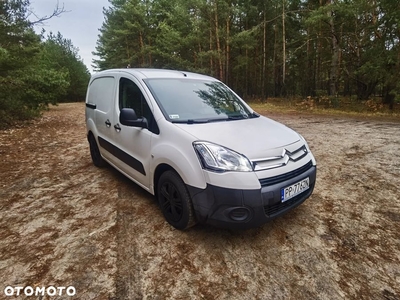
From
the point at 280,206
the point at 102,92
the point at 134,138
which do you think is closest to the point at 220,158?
the point at 280,206

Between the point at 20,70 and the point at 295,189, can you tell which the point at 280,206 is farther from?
the point at 20,70

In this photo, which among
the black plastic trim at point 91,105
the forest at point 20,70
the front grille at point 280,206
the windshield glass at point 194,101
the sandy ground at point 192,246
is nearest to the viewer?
the sandy ground at point 192,246

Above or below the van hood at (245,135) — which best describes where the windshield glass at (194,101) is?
above

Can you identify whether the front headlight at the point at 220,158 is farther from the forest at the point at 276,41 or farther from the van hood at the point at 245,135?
the forest at the point at 276,41

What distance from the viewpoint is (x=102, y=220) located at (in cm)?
271

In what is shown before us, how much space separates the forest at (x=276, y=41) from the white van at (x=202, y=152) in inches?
452

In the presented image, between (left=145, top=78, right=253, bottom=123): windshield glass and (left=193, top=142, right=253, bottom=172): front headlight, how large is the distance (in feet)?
1.84

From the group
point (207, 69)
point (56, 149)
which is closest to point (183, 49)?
point (207, 69)

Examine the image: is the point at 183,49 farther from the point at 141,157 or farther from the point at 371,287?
A: the point at 371,287

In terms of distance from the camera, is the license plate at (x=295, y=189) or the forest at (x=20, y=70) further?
the forest at (x=20, y=70)

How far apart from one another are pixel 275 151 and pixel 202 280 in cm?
130

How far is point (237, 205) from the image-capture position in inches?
79.5

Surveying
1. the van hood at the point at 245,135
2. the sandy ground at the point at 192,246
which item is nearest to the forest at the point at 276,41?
the sandy ground at the point at 192,246

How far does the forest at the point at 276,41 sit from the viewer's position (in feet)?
39.5
